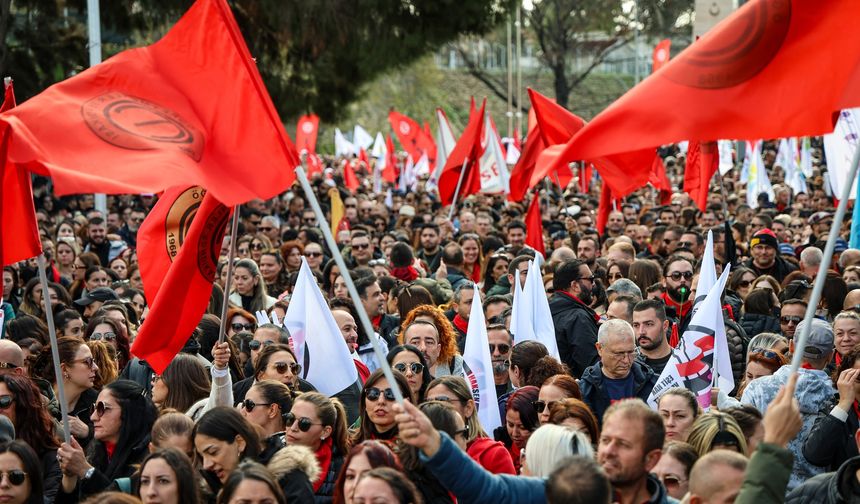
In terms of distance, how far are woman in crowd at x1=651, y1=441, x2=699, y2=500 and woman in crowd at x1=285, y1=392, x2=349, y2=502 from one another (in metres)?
1.60

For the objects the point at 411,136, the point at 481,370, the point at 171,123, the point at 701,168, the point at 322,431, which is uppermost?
the point at 171,123

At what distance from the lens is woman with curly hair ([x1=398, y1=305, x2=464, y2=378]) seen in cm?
788

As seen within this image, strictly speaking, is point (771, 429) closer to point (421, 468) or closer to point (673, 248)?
point (421, 468)

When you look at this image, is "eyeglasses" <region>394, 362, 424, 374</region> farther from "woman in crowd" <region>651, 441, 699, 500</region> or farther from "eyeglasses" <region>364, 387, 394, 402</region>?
"woman in crowd" <region>651, 441, 699, 500</region>

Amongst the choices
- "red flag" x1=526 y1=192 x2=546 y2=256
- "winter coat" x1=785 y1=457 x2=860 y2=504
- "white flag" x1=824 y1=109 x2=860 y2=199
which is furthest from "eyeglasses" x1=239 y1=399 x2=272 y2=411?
"white flag" x1=824 y1=109 x2=860 y2=199

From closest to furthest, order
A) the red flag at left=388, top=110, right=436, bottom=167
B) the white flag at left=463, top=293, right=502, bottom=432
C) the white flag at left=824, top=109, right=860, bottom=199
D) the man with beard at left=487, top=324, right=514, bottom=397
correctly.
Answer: the white flag at left=463, top=293, right=502, bottom=432
the man with beard at left=487, top=324, right=514, bottom=397
the white flag at left=824, top=109, right=860, bottom=199
the red flag at left=388, top=110, right=436, bottom=167

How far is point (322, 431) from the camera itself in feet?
20.0

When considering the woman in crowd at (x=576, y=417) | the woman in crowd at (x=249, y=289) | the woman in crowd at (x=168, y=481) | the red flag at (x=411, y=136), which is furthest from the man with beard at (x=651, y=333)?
the red flag at (x=411, y=136)

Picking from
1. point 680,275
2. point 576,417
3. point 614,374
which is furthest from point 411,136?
point 576,417

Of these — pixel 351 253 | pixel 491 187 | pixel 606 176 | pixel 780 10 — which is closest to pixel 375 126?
pixel 491 187

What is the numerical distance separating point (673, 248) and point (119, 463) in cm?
830

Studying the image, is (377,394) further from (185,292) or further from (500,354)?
Result: (500,354)

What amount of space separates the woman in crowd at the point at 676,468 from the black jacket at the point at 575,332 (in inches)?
140

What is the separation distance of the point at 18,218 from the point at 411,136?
78.0 feet
